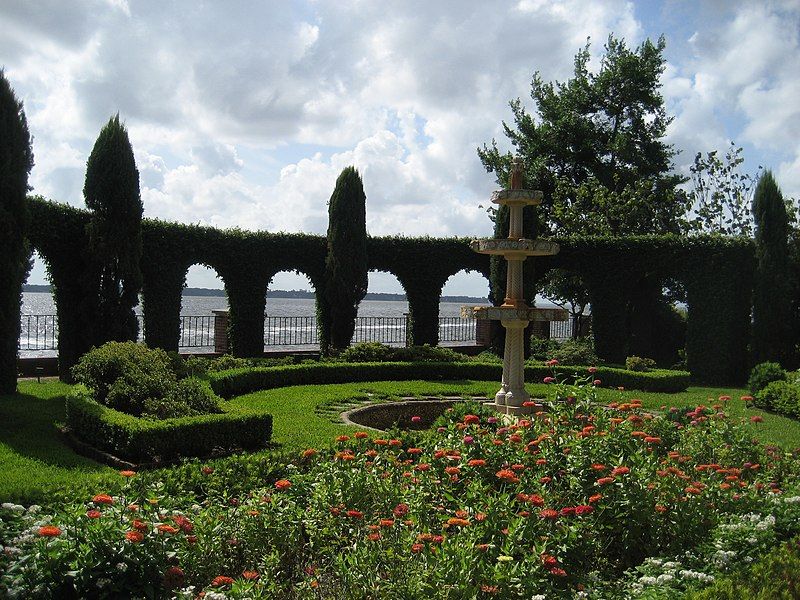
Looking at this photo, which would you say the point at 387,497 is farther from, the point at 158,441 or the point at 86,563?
the point at 158,441

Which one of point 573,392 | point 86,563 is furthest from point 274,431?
point 86,563

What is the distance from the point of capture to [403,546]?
3.57 metres

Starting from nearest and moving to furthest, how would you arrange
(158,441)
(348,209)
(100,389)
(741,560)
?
(741,560) → (158,441) → (100,389) → (348,209)

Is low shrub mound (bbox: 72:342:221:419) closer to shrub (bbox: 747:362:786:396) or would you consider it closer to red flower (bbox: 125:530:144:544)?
red flower (bbox: 125:530:144:544)

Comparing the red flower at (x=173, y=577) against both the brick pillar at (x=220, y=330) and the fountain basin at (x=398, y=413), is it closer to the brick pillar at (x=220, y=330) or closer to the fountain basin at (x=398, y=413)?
the fountain basin at (x=398, y=413)

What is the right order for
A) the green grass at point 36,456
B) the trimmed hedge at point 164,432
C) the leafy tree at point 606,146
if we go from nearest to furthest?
the green grass at point 36,456
the trimmed hedge at point 164,432
the leafy tree at point 606,146

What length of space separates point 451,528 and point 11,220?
9038mm

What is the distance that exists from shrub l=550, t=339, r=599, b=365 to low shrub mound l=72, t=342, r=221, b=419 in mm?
10562

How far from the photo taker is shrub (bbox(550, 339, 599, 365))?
1697 centimetres

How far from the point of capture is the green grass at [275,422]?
19.1 ft

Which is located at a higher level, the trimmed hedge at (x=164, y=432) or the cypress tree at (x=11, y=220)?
the cypress tree at (x=11, y=220)

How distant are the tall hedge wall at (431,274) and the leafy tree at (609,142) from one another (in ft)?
26.2

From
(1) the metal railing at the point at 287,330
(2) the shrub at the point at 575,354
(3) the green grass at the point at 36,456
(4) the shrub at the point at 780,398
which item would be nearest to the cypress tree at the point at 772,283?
(2) the shrub at the point at 575,354

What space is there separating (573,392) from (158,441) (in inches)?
169
